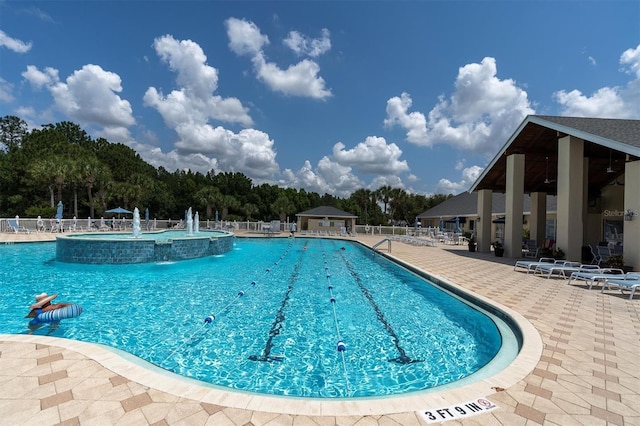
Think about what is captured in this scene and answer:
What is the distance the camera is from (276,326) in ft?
21.3

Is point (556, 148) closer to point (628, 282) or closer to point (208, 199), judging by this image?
point (628, 282)

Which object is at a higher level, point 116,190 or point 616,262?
point 116,190

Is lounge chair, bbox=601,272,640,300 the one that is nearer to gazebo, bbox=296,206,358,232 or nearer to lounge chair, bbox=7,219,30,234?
gazebo, bbox=296,206,358,232

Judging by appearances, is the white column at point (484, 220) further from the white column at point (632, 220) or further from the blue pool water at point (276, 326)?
the blue pool water at point (276, 326)

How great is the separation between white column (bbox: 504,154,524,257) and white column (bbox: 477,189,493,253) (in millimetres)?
2916

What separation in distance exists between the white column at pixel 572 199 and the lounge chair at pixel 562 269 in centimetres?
107

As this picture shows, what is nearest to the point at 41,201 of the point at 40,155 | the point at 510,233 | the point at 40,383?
the point at 40,155

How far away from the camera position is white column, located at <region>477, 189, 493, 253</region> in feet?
61.2

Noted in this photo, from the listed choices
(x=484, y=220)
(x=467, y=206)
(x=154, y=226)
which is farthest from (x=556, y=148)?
(x=154, y=226)

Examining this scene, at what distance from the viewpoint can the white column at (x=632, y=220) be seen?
9.84 meters

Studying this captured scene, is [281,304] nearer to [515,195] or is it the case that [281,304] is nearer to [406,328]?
[406,328]

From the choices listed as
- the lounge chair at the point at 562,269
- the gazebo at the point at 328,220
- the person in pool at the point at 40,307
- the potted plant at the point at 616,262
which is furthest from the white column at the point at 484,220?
the person in pool at the point at 40,307

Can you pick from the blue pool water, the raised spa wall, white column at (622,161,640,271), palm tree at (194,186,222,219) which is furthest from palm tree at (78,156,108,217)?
white column at (622,161,640,271)

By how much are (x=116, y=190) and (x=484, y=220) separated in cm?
3780
